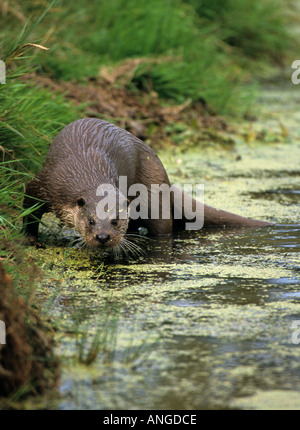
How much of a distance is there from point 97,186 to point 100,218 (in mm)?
198

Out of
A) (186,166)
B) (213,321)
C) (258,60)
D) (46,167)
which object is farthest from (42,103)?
(258,60)

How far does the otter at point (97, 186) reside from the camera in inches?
136

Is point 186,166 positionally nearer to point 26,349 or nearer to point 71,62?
point 71,62

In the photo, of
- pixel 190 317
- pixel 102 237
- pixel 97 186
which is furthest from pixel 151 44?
pixel 190 317

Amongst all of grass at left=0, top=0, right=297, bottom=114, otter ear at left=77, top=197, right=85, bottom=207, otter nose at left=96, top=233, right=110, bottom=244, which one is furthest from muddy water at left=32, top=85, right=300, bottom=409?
grass at left=0, top=0, right=297, bottom=114

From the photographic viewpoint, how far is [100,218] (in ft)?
11.2

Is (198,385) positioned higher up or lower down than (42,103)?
lower down

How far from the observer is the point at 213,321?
2.67 meters

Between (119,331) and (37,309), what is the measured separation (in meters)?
0.30

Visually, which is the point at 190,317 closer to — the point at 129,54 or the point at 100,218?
the point at 100,218

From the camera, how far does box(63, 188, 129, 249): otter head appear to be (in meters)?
3.39

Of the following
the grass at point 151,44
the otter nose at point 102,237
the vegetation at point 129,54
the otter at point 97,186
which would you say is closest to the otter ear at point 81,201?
the otter at point 97,186

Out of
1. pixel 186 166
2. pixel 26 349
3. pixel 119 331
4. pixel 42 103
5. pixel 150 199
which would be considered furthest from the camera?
pixel 186 166

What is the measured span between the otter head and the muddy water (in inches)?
4.5
